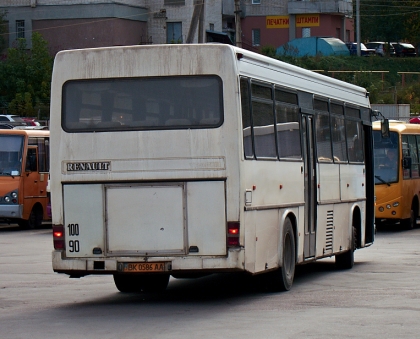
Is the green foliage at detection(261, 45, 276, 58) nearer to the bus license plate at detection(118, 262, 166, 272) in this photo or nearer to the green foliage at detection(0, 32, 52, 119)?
the green foliage at detection(0, 32, 52, 119)

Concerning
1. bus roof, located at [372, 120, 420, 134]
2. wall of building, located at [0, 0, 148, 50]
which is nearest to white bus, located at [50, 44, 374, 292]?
bus roof, located at [372, 120, 420, 134]

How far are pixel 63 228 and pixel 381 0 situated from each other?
293ft

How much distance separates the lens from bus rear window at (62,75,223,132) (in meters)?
11.7

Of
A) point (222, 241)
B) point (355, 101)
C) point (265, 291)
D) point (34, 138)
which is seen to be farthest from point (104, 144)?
point (34, 138)

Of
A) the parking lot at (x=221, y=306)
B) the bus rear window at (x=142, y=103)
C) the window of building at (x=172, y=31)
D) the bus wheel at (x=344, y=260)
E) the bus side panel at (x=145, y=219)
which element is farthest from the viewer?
the window of building at (x=172, y=31)

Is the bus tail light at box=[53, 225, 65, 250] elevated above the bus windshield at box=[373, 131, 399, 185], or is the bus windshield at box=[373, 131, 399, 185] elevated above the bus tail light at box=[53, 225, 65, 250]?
the bus windshield at box=[373, 131, 399, 185]

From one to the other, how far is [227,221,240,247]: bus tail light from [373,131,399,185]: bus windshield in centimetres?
1656

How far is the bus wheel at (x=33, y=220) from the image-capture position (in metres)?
29.4

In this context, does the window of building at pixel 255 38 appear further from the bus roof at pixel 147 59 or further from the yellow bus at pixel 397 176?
the bus roof at pixel 147 59

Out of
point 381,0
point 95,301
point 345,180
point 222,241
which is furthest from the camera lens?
point 381,0

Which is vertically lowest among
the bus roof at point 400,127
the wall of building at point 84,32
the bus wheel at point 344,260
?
the bus wheel at point 344,260

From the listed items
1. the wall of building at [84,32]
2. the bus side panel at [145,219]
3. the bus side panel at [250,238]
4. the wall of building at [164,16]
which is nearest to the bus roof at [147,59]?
the bus side panel at [145,219]

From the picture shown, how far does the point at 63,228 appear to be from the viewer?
11.9 meters

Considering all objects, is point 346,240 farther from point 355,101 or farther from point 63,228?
point 63,228
